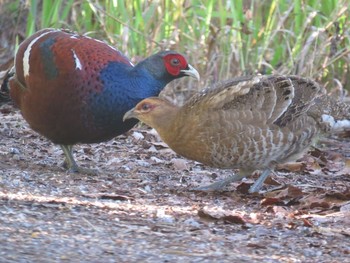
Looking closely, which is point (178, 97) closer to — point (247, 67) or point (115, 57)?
point (247, 67)

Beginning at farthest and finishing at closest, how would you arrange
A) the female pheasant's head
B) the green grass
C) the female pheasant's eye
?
the green grass → the female pheasant's eye → the female pheasant's head

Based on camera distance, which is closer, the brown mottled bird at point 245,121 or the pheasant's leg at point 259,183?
the brown mottled bird at point 245,121

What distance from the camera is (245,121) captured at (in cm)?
512

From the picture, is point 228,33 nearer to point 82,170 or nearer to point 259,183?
point 82,170

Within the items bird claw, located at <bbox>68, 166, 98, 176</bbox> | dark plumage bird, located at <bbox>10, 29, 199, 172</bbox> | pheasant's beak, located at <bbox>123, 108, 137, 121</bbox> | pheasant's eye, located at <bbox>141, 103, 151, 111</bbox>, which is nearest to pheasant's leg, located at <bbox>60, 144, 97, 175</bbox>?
bird claw, located at <bbox>68, 166, 98, 176</bbox>

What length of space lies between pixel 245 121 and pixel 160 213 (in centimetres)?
81

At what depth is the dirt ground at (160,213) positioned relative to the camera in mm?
3836

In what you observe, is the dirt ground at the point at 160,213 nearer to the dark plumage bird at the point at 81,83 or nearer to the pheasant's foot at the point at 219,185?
the pheasant's foot at the point at 219,185

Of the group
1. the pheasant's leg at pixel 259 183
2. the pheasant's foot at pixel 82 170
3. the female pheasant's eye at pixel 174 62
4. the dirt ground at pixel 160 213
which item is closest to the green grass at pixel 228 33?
the dirt ground at pixel 160 213

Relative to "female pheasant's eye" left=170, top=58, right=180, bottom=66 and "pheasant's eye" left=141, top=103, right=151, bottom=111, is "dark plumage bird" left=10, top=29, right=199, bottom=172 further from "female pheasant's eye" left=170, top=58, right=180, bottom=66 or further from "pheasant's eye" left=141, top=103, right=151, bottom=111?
"pheasant's eye" left=141, top=103, right=151, bottom=111

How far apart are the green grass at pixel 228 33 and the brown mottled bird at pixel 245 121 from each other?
2.51m

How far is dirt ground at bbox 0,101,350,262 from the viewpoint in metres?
3.84

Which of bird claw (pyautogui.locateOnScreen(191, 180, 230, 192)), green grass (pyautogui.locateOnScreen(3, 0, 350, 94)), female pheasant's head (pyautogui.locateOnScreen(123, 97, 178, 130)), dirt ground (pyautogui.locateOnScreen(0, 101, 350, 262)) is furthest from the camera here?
green grass (pyautogui.locateOnScreen(3, 0, 350, 94))

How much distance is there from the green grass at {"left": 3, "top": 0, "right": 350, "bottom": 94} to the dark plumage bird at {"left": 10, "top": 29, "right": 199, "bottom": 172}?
1915mm
